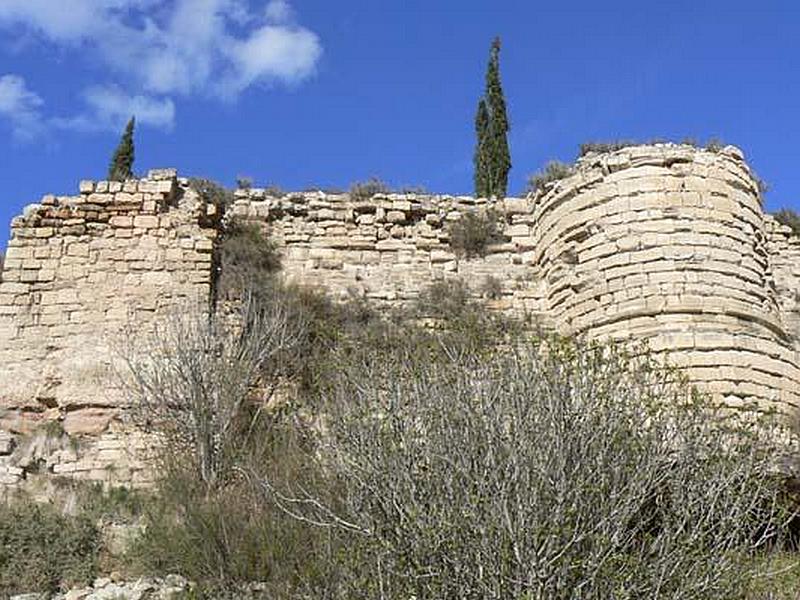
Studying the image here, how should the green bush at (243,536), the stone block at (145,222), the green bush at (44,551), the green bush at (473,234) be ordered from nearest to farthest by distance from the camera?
the green bush at (243,536) < the green bush at (44,551) < the stone block at (145,222) < the green bush at (473,234)

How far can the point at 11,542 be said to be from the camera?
25.2ft

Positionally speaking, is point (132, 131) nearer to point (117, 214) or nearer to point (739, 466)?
point (117, 214)

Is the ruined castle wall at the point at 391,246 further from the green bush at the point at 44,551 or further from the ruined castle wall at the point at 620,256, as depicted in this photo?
the green bush at the point at 44,551

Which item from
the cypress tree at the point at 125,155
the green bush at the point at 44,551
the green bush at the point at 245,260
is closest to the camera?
the green bush at the point at 44,551

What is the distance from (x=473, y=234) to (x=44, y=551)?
21.1 ft

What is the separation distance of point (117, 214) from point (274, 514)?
508 cm

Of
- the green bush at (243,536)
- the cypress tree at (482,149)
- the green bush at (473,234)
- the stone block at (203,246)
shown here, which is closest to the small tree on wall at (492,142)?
the cypress tree at (482,149)

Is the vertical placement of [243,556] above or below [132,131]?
below

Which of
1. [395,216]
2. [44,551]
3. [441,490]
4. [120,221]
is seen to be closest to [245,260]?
[120,221]

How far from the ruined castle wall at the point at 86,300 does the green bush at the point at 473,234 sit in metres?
3.03

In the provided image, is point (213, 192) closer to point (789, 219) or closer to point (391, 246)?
point (391, 246)

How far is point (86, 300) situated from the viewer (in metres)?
10.4

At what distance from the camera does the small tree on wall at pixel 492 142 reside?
688 inches

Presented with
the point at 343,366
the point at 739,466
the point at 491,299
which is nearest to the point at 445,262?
the point at 491,299
